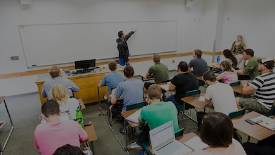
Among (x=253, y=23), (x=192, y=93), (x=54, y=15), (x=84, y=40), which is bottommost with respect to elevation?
(x=192, y=93)

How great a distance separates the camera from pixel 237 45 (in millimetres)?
6988

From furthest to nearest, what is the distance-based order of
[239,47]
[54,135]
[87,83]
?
[239,47]
[87,83]
[54,135]

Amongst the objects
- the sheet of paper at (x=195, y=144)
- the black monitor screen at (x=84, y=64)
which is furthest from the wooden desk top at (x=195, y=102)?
the black monitor screen at (x=84, y=64)

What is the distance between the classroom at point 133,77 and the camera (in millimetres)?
2006

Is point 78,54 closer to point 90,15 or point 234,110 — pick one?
point 90,15

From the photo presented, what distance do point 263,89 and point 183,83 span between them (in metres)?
1.26

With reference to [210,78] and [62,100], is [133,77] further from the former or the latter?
[62,100]

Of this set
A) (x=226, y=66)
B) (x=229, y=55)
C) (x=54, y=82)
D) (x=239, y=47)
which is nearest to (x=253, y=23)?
(x=239, y=47)

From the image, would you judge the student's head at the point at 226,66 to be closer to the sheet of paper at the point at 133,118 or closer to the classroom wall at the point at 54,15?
the sheet of paper at the point at 133,118

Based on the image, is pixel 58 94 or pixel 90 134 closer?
pixel 90 134

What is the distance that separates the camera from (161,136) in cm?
177

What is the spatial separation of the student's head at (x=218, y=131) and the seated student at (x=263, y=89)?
206 centimetres

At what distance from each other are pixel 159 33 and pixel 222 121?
6472mm

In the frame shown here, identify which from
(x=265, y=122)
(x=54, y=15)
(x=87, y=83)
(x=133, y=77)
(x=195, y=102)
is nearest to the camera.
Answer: (x=265, y=122)
